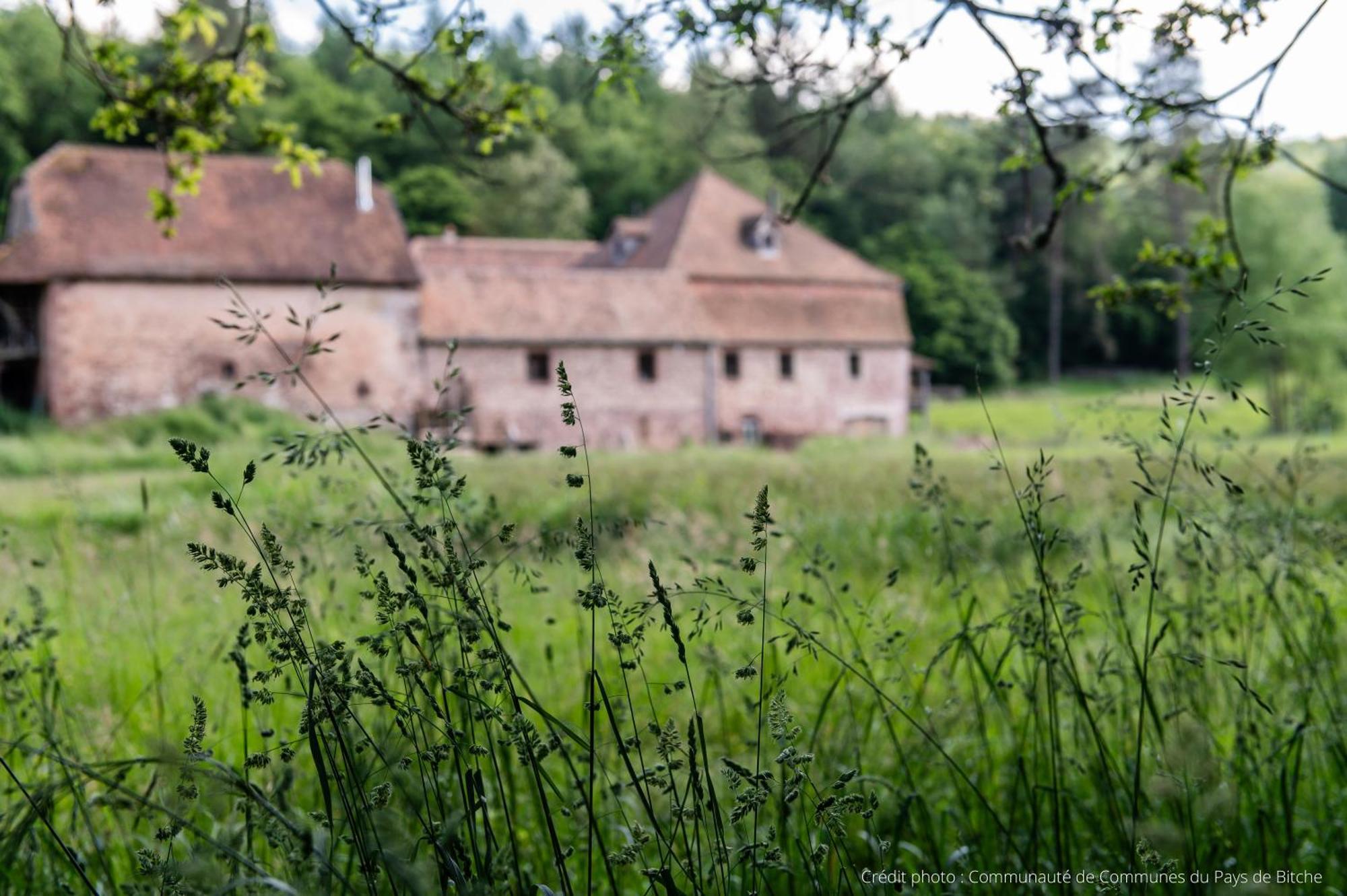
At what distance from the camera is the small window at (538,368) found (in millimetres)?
30625

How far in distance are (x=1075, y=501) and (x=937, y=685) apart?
716 cm

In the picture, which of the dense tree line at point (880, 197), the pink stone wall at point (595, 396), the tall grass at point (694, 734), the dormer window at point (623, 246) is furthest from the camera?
the dense tree line at point (880, 197)

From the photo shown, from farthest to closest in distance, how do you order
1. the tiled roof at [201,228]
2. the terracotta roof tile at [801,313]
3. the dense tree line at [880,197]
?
the dense tree line at [880,197]
the terracotta roof tile at [801,313]
the tiled roof at [201,228]

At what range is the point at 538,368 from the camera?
101 feet

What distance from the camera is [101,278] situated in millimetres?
26906

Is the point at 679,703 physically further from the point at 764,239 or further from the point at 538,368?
the point at 764,239

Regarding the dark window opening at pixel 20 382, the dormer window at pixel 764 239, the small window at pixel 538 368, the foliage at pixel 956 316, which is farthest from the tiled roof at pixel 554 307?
the foliage at pixel 956 316

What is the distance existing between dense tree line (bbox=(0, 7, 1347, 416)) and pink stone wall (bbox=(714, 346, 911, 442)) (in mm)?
10195

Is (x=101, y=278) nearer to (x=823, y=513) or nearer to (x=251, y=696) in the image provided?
(x=823, y=513)

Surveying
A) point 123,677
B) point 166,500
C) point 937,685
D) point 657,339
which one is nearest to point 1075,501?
point 937,685

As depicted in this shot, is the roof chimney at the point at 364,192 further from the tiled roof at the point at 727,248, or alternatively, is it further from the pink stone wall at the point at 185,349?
the tiled roof at the point at 727,248

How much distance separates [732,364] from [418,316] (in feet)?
33.3

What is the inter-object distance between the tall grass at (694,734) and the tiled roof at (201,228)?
25.1m

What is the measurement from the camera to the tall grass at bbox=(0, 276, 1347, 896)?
1301 mm
